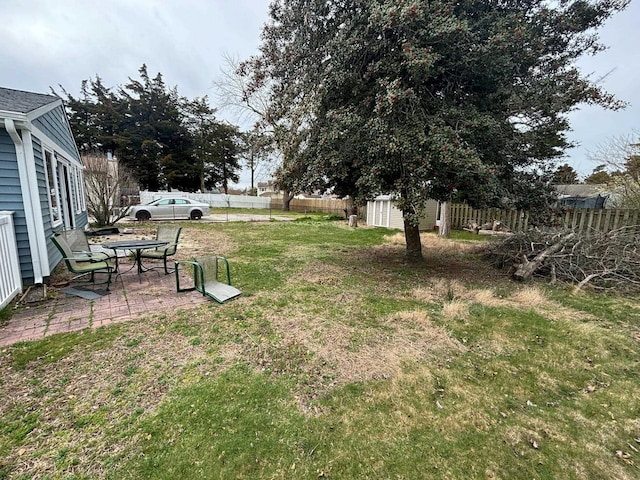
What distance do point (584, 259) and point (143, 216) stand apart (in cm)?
1746

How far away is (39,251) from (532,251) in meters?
9.47

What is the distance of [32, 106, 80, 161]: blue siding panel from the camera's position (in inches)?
220

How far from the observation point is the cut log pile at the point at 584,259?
5.34 m

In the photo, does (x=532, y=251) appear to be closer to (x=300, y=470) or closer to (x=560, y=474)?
(x=560, y=474)

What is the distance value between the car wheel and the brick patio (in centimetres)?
1163

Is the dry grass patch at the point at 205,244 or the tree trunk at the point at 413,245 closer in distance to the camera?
the tree trunk at the point at 413,245

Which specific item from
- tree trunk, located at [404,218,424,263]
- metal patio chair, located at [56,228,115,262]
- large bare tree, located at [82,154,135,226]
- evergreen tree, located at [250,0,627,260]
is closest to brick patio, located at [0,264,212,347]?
metal patio chair, located at [56,228,115,262]

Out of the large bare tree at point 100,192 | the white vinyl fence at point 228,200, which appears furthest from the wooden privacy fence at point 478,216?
the white vinyl fence at point 228,200

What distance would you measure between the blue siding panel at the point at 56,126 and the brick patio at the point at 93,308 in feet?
10.7

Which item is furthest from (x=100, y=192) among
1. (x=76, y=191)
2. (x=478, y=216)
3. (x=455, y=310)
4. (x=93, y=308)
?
(x=478, y=216)

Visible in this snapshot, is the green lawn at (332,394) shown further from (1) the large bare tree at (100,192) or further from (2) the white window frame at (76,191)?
(1) the large bare tree at (100,192)

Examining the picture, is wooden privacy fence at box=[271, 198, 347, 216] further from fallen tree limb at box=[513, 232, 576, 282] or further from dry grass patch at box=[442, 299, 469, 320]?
dry grass patch at box=[442, 299, 469, 320]

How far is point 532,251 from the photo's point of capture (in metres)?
6.46

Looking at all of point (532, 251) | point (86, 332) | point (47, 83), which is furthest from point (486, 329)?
point (47, 83)
